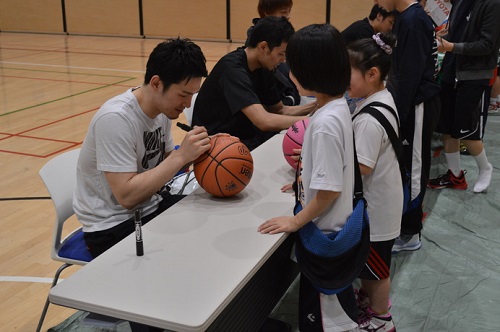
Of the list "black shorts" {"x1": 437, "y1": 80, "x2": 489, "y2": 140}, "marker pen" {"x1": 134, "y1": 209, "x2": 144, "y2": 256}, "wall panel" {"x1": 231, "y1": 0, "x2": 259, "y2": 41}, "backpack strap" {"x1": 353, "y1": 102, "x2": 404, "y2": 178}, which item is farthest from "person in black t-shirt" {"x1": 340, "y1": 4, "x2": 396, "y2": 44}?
"wall panel" {"x1": 231, "y1": 0, "x2": 259, "y2": 41}

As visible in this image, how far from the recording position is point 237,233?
2.04m

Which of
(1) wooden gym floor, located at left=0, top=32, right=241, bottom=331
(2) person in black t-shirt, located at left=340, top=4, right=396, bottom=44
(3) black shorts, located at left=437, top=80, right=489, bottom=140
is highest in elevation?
(2) person in black t-shirt, located at left=340, top=4, right=396, bottom=44

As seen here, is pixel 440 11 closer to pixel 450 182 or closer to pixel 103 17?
pixel 450 182

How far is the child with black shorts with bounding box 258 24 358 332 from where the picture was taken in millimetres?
1910

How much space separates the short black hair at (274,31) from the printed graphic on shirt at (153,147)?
1025mm

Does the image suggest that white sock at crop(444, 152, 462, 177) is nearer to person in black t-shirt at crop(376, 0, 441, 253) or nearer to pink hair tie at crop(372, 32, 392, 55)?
person in black t-shirt at crop(376, 0, 441, 253)

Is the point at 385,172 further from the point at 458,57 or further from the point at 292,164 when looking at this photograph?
the point at 458,57

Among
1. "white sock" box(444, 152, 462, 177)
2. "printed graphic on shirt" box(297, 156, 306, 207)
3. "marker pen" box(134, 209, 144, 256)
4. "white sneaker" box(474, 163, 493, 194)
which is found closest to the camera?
"marker pen" box(134, 209, 144, 256)

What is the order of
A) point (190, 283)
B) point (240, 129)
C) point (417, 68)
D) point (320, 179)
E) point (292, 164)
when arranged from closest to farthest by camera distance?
1. point (190, 283)
2. point (320, 179)
3. point (292, 164)
4. point (417, 68)
5. point (240, 129)

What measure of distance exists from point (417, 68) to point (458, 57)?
1415 millimetres

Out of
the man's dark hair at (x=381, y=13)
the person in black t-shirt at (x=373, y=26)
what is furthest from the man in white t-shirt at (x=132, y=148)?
the man's dark hair at (x=381, y=13)

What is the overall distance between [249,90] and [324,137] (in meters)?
1.45

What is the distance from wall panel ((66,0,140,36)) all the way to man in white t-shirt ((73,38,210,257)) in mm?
13209

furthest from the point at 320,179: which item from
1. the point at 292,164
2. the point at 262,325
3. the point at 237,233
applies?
the point at 262,325
